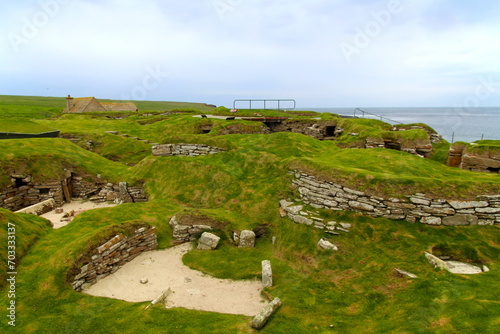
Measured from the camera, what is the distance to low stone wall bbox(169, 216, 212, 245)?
11859 mm

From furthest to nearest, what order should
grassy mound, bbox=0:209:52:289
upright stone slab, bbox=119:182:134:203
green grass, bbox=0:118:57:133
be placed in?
green grass, bbox=0:118:57:133
upright stone slab, bbox=119:182:134:203
grassy mound, bbox=0:209:52:289

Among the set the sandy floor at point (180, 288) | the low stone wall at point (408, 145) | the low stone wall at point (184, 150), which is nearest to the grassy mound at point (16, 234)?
the sandy floor at point (180, 288)

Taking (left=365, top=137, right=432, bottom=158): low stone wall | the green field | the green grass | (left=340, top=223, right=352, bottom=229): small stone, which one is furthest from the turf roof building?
(left=340, top=223, right=352, bottom=229): small stone

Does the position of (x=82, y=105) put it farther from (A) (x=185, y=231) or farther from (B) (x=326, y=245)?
(B) (x=326, y=245)

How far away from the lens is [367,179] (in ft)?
34.5

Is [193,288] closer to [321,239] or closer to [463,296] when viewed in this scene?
[321,239]


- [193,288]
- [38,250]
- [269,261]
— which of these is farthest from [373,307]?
[38,250]

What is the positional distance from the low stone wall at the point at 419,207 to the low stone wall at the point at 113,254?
8212 millimetres

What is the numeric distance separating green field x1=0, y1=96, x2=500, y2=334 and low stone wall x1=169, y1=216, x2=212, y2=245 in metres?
0.43

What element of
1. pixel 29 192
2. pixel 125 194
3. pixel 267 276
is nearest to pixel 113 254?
pixel 267 276

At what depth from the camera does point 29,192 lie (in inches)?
653

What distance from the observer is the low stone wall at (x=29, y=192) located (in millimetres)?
16062

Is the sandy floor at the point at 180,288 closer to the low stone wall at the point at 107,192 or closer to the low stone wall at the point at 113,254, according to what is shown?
the low stone wall at the point at 113,254

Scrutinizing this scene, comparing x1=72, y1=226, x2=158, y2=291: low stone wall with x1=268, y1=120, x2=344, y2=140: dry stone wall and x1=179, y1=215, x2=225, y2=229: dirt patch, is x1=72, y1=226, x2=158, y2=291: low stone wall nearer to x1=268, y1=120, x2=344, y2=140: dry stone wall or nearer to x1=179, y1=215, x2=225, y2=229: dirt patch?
x1=179, y1=215, x2=225, y2=229: dirt patch
